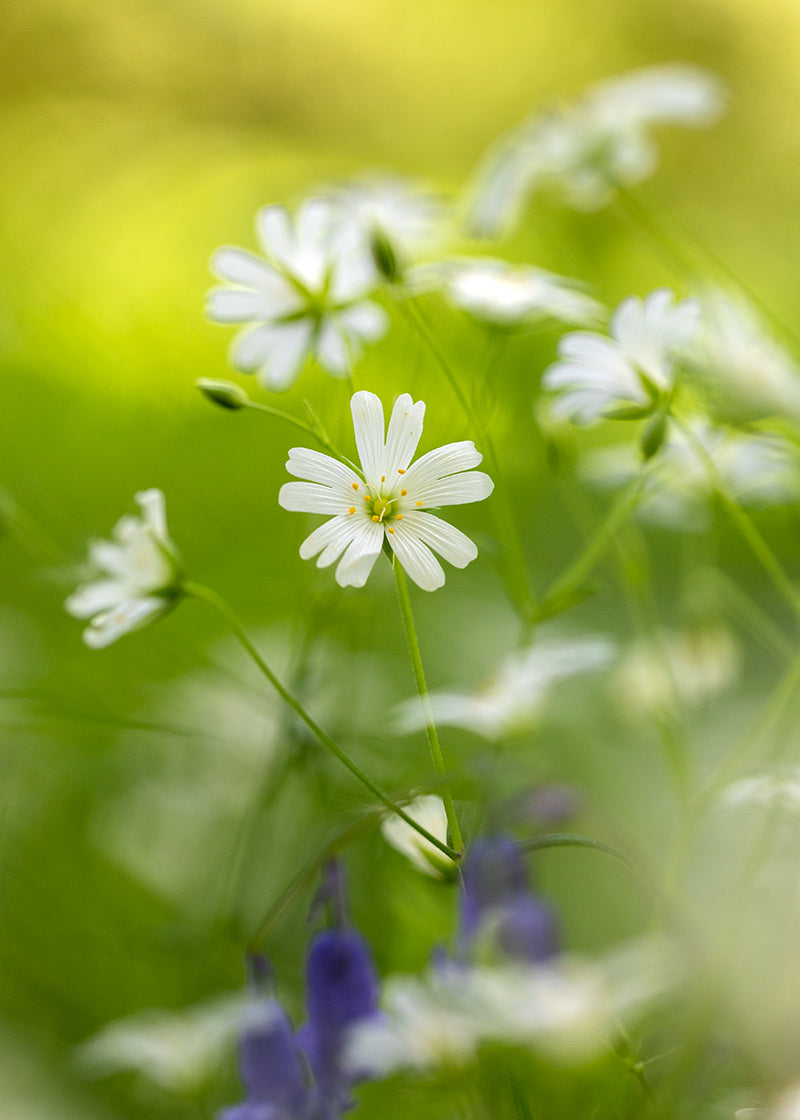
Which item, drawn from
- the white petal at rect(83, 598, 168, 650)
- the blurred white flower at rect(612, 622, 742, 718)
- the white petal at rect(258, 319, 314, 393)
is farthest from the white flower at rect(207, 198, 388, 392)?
the blurred white flower at rect(612, 622, 742, 718)

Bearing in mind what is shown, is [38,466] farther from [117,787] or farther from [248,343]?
[248,343]

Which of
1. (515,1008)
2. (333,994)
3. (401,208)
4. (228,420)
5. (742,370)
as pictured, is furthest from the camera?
(228,420)

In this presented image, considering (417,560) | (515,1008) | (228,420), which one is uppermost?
Result: (228,420)

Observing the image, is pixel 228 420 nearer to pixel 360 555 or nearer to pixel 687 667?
pixel 687 667

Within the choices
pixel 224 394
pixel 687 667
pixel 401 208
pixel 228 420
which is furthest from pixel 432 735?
pixel 228 420

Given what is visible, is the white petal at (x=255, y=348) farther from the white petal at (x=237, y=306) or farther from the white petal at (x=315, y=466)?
the white petal at (x=315, y=466)

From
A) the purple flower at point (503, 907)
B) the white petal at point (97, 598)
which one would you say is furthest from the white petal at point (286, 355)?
the purple flower at point (503, 907)

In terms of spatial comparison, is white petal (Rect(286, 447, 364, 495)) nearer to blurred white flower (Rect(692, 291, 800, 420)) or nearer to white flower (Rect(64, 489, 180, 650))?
white flower (Rect(64, 489, 180, 650))
